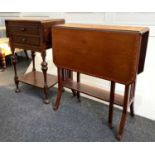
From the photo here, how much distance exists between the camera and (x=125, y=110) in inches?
63.4

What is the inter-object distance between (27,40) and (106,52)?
98 centimetres

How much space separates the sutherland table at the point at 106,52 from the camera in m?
1.37

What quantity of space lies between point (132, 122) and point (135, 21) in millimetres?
1057

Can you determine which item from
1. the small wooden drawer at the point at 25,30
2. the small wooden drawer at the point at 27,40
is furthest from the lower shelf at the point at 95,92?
the small wooden drawer at the point at 25,30

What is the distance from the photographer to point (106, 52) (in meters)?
1.49

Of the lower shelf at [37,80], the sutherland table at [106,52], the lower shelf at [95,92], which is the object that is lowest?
the lower shelf at [37,80]

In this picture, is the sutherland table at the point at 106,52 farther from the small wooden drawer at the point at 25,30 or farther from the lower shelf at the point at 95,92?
the small wooden drawer at the point at 25,30

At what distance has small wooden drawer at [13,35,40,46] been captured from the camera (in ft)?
6.38

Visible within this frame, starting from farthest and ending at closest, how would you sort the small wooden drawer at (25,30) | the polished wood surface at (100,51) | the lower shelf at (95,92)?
the small wooden drawer at (25,30)
the lower shelf at (95,92)
the polished wood surface at (100,51)

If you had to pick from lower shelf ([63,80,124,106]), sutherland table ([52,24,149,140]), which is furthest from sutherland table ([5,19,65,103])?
lower shelf ([63,80,124,106])

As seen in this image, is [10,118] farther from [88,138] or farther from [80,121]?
[88,138]

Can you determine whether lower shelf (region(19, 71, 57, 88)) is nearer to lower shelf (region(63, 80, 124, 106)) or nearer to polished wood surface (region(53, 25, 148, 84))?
lower shelf (region(63, 80, 124, 106))

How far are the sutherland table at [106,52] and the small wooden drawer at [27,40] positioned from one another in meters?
0.25

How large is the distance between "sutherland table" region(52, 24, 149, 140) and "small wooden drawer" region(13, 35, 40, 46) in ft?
0.83
